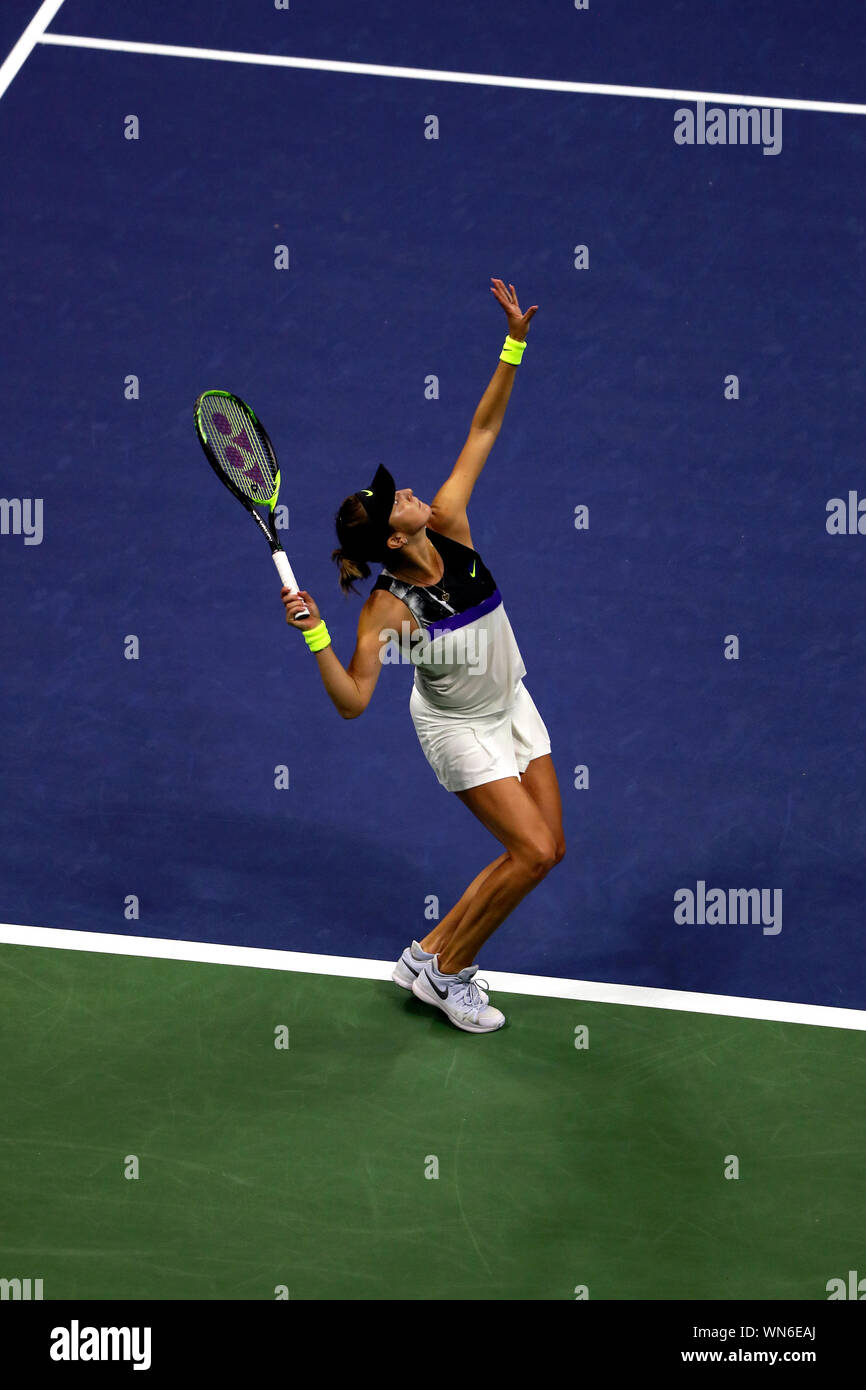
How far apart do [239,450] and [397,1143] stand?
2743 millimetres

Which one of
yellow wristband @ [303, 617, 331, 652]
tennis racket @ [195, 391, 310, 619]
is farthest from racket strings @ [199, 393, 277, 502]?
yellow wristband @ [303, 617, 331, 652]

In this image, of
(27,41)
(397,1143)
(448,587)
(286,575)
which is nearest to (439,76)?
(27,41)

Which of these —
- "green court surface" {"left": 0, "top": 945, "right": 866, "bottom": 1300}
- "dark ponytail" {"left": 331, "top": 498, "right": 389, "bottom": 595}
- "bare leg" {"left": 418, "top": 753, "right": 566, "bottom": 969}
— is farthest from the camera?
"bare leg" {"left": 418, "top": 753, "right": 566, "bottom": 969}

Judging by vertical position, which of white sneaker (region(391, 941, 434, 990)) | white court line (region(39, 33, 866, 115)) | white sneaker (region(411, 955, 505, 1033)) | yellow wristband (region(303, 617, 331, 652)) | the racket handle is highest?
white court line (region(39, 33, 866, 115))

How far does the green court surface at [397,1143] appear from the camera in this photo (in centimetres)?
615

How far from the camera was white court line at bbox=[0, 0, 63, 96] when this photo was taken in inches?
464

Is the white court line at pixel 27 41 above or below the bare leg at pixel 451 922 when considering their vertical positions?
above

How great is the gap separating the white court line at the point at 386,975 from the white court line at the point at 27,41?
630 cm

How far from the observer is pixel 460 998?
744cm

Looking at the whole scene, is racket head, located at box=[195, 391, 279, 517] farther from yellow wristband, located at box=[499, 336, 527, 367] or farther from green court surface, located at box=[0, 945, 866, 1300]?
green court surface, located at box=[0, 945, 866, 1300]

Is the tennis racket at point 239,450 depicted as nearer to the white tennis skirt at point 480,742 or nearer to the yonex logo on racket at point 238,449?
the yonex logo on racket at point 238,449

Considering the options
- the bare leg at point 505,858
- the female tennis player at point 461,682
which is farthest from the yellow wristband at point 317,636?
the bare leg at point 505,858

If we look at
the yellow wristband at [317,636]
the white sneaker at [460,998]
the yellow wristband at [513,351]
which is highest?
the yellow wristband at [513,351]

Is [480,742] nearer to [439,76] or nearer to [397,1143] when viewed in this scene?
[397,1143]
